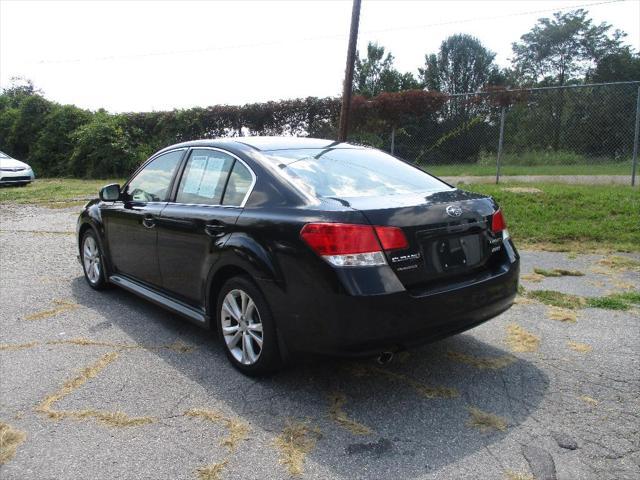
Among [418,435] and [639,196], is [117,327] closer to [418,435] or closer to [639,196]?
[418,435]

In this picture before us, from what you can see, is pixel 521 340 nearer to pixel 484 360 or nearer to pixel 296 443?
pixel 484 360

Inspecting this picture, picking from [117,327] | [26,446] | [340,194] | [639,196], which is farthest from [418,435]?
[639,196]

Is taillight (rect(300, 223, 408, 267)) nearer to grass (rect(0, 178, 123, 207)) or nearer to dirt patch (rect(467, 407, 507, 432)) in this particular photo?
dirt patch (rect(467, 407, 507, 432))

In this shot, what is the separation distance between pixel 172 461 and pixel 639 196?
8854mm

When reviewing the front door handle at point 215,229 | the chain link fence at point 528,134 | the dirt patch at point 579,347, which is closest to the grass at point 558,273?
the dirt patch at point 579,347

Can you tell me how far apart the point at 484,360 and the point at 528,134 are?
12.1 metres

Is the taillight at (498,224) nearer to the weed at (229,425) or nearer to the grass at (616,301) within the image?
the grass at (616,301)

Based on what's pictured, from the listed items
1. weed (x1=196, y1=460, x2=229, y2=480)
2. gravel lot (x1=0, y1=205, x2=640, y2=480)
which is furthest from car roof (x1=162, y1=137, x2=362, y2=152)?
weed (x1=196, y1=460, x2=229, y2=480)

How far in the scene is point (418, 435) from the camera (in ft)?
9.43

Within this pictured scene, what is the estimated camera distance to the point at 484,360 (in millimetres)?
3826

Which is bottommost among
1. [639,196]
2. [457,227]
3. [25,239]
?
[25,239]

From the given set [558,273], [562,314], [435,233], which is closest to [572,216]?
[558,273]

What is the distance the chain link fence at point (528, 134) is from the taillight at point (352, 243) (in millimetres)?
9935

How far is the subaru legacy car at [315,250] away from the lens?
9.91ft
